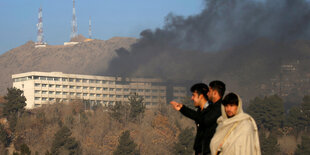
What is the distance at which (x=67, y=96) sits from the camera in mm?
176125

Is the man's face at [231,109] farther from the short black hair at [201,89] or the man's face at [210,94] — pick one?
the short black hair at [201,89]

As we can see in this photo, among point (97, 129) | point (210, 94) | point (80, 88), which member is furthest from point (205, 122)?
point (80, 88)

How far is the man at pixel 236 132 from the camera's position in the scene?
8555 millimetres

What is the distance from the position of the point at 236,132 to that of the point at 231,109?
1.20ft

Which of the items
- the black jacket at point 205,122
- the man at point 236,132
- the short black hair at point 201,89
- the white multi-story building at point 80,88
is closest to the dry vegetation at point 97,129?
the white multi-story building at point 80,88

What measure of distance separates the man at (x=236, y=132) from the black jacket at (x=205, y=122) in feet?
4.45

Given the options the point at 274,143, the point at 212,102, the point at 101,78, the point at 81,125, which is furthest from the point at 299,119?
the point at 212,102

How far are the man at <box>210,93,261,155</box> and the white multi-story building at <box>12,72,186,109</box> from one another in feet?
515

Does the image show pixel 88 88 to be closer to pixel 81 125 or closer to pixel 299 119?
pixel 81 125

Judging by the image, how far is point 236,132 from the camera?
858 centimetres

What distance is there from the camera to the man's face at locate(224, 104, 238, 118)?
8.71m

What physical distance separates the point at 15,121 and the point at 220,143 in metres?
116

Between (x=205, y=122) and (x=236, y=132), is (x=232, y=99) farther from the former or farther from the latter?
(x=205, y=122)

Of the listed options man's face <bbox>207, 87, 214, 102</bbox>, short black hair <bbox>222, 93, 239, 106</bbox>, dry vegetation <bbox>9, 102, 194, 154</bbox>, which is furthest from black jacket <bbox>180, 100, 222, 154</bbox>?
dry vegetation <bbox>9, 102, 194, 154</bbox>
